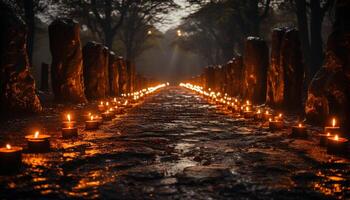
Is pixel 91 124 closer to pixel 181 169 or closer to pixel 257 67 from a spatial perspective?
pixel 181 169

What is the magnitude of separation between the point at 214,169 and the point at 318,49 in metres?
20.2

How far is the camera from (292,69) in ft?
43.7

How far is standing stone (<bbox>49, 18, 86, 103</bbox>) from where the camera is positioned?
15.5m

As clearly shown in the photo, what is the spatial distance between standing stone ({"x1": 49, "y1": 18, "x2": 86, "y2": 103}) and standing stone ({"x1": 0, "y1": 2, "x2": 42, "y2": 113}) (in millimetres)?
4584

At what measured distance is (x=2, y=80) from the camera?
1020cm

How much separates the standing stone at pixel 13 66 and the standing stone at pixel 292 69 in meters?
8.04

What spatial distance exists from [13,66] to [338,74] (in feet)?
26.0

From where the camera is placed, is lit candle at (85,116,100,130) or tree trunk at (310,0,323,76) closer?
lit candle at (85,116,100,130)

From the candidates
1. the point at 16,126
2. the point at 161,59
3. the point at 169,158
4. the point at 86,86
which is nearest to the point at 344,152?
the point at 169,158

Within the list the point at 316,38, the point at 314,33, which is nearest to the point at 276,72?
the point at 316,38

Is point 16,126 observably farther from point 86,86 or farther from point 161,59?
point 161,59

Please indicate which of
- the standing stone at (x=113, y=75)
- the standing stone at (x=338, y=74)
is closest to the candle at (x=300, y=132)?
the standing stone at (x=338, y=74)

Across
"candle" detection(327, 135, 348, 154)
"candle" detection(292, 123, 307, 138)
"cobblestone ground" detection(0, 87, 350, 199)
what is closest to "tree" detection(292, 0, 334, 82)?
"candle" detection(292, 123, 307, 138)

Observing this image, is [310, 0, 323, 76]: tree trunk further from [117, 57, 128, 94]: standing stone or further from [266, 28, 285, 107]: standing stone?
[117, 57, 128, 94]: standing stone
